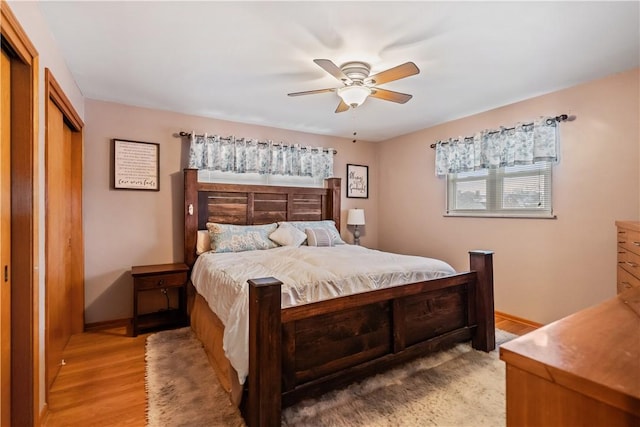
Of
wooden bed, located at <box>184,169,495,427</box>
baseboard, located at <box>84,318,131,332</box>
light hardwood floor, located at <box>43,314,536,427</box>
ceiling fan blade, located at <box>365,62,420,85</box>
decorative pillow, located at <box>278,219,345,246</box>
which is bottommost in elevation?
light hardwood floor, located at <box>43,314,536,427</box>

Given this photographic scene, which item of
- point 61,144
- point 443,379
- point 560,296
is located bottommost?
point 443,379

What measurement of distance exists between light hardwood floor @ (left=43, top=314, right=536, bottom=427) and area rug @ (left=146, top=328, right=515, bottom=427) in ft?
0.32

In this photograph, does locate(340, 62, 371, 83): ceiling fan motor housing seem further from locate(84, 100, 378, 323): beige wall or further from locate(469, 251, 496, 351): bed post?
locate(84, 100, 378, 323): beige wall

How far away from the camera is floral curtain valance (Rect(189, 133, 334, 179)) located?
3.78 meters

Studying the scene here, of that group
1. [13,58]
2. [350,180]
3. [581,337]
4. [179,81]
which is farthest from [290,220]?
[581,337]

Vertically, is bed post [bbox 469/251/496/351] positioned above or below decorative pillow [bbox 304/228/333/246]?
below

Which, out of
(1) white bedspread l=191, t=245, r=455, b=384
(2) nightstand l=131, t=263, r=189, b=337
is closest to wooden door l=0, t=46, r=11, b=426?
(1) white bedspread l=191, t=245, r=455, b=384

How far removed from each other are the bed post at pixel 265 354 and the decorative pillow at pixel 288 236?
2.02m

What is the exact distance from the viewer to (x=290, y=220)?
4.36 m

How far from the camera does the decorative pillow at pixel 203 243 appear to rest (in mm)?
3631

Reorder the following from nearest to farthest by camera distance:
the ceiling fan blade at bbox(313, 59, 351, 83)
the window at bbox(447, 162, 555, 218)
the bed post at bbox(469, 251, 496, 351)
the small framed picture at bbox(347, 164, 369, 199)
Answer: the ceiling fan blade at bbox(313, 59, 351, 83), the bed post at bbox(469, 251, 496, 351), the window at bbox(447, 162, 555, 218), the small framed picture at bbox(347, 164, 369, 199)

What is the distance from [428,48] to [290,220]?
2.73 metres

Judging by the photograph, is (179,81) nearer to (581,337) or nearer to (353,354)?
(353,354)

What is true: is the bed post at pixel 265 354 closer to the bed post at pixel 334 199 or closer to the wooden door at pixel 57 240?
the wooden door at pixel 57 240
